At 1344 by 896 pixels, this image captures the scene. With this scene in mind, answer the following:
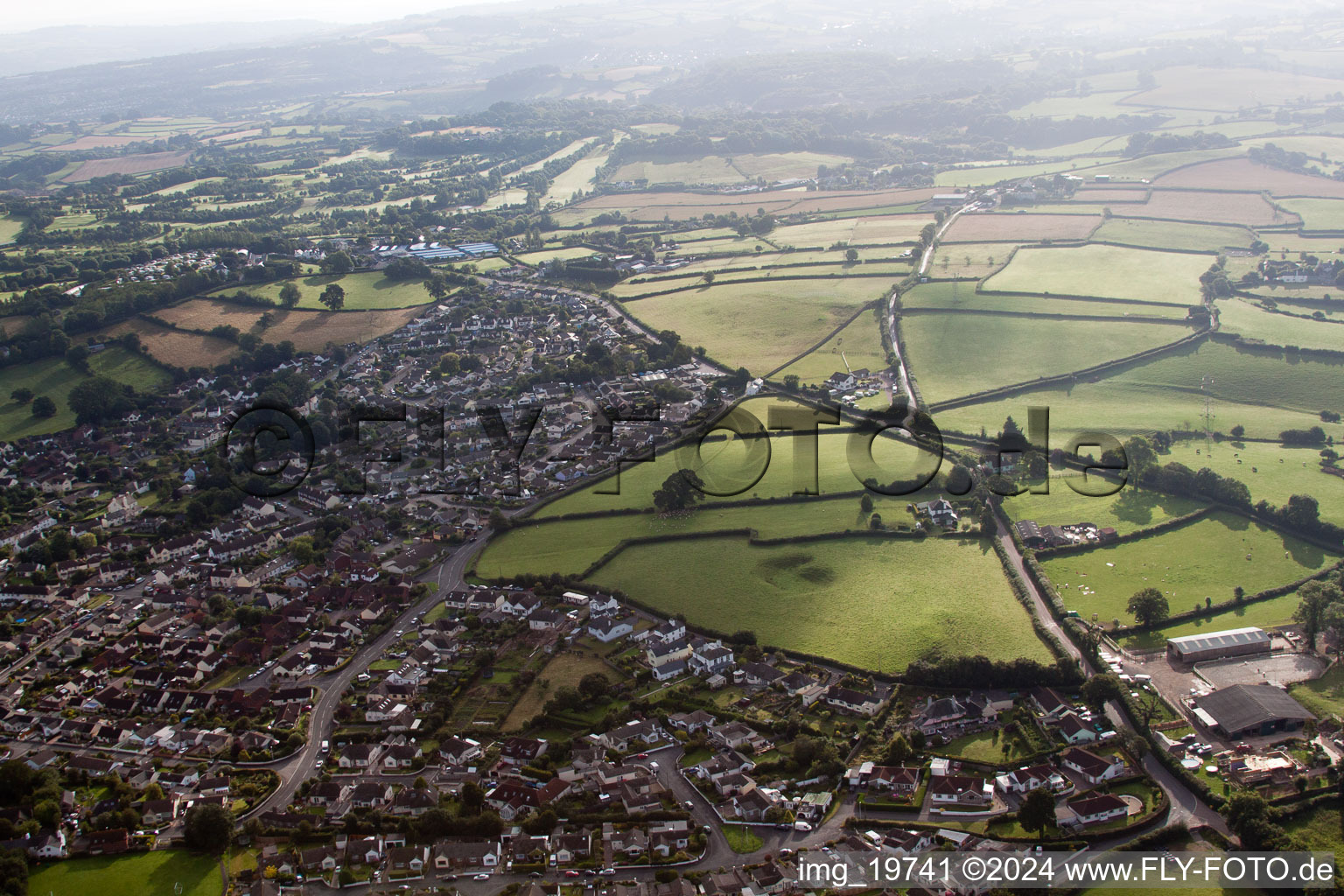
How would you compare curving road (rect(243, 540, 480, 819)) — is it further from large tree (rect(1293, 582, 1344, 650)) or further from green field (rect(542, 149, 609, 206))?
green field (rect(542, 149, 609, 206))

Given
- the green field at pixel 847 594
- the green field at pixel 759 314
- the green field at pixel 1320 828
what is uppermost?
the green field at pixel 759 314

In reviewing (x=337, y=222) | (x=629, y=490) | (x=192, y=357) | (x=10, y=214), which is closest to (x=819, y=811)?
(x=629, y=490)

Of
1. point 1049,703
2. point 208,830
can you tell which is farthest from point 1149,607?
point 208,830

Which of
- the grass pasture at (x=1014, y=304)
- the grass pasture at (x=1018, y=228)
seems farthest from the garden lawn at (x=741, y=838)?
the grass pasture at (x=1018, y=228)

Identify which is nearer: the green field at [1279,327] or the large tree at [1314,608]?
the large tree at [1314,608]

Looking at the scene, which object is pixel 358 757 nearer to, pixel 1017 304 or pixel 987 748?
pixel 987 748

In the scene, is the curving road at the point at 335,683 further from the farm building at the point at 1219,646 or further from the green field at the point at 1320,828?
the green field at the point at 1320,828

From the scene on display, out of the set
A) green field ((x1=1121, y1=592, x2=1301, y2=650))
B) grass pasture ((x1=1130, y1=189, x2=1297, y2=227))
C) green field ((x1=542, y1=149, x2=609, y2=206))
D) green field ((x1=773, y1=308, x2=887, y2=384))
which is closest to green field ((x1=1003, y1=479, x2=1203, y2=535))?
green field ((x1=1121, y1=592, x2=1301, y2=650))
